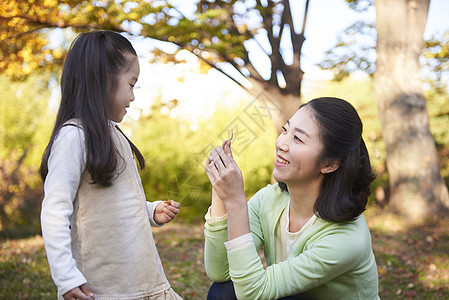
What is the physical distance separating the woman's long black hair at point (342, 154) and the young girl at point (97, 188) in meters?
0.70

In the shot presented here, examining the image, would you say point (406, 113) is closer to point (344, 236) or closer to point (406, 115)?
point (406, 115)

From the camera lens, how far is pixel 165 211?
1.80 m

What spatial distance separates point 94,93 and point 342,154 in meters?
0.96

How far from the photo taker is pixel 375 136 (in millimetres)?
7953

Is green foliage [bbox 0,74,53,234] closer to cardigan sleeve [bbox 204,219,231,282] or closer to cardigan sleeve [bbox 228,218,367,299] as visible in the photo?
cardigan sleeve [bbox 204,219,231,282]

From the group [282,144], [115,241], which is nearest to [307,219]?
[282,144]

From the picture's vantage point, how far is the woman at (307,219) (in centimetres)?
151

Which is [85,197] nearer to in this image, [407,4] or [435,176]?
[435,176]

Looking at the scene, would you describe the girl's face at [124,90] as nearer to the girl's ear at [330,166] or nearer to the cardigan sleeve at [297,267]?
the cardigan sleeve at [297,267]

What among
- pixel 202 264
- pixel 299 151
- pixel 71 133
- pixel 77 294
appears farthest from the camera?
pixel 202 264

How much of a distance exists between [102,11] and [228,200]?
13.2 feet

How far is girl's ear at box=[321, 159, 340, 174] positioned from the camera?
1662mm

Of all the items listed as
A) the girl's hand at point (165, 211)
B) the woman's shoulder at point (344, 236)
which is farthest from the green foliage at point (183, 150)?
the woman's shoulder at point (344, 236)

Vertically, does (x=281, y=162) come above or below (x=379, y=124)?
above
